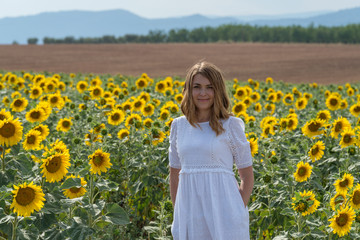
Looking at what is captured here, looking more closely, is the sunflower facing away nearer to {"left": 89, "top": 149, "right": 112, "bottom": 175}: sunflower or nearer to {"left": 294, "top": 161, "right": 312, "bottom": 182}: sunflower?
{"left": 294, "top": 161, "right": 312, "bottom": 182}: sunflower

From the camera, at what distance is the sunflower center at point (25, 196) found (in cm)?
266

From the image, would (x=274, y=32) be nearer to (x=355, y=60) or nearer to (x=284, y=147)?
(x=355, y=60)

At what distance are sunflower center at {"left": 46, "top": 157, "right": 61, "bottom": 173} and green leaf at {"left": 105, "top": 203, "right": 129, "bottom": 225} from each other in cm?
44

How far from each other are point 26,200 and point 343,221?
6.47 feet

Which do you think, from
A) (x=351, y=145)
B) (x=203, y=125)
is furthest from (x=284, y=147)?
(x=203, y=125)

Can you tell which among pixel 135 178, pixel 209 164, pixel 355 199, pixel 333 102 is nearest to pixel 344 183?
pixel 355 199

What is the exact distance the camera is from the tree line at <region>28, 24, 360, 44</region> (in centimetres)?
6662

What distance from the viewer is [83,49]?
4653cm

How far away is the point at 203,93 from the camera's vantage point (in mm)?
2816

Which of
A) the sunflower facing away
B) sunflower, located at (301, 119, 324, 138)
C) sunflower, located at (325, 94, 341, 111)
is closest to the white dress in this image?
the sunflower facing away

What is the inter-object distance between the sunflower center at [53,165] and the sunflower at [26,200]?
0.23 m

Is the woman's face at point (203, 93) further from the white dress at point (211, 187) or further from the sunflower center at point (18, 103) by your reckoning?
the sunflower center at point (18, 103)

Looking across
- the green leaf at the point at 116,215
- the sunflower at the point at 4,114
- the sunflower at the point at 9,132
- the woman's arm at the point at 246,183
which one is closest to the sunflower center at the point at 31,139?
the sunflower at the point at 4,114

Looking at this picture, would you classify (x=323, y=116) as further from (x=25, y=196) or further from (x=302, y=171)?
(x=25, y=196)
